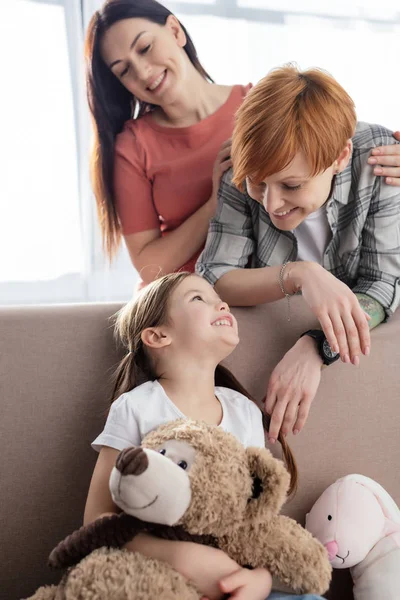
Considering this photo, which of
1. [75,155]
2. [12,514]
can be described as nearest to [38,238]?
[75,155]

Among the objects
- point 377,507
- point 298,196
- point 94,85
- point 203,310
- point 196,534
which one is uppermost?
point 94,85

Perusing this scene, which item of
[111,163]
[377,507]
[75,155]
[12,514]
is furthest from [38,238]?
[377,507]

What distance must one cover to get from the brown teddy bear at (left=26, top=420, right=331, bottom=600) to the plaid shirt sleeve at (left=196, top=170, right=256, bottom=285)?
1.91ft

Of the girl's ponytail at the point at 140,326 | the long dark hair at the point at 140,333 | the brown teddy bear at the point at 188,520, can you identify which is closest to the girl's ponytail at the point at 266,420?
the long dark hair at the point at 140,333

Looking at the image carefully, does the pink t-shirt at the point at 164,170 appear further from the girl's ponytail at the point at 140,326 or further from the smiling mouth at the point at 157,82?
the girl's ponytail at the point at 140,326

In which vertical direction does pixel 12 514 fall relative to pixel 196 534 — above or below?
below

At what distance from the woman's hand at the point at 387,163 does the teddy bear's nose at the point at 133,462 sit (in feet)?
2.96

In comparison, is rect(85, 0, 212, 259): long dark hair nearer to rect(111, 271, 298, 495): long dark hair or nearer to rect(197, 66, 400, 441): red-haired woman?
rect(197, 66, 400, 441): red-haired woman

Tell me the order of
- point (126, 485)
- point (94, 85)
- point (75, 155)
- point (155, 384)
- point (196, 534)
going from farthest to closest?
point (75, 155), point (94, 85), point (155, 384), point (196, 534), point (126, 485)

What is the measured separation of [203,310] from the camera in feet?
4.12

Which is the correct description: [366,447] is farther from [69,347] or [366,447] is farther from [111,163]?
[111,163]

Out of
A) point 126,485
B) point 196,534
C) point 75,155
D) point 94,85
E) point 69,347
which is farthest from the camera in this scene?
point 75,155

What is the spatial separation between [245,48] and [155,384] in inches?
88.6

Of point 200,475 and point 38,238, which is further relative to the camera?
point 38,238
